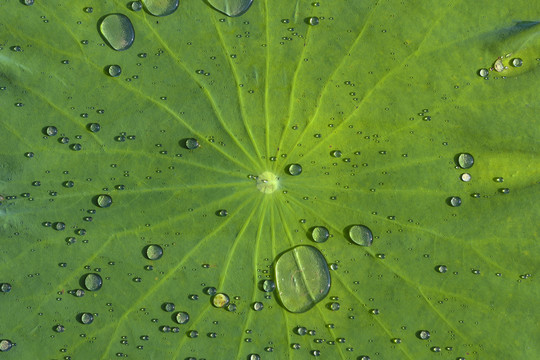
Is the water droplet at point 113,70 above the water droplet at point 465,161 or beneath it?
beneath

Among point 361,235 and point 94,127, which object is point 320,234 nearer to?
point 361,235

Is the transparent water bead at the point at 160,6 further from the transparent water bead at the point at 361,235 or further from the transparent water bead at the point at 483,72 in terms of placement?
the transparent water bead at the point at 483,72

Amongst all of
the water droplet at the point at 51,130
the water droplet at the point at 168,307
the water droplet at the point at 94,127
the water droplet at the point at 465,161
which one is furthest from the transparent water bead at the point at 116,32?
the water droplet at the point at 465,161

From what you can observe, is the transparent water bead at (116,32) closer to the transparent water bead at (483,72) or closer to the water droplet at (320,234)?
the water droplet at (320,234)

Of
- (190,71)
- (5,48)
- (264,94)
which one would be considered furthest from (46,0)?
(264,94)

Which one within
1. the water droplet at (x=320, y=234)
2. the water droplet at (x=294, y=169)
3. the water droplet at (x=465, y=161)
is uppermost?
the water droplet at (x=465, y=161)

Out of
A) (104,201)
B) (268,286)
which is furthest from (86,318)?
(268,286)
